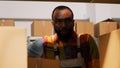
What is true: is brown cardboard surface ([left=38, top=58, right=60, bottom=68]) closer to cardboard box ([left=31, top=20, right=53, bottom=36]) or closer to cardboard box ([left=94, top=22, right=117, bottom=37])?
cardboard box ([left=31, top=20, right=53, bottom=36])

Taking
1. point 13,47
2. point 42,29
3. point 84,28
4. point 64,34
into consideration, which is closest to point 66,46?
point 64,34

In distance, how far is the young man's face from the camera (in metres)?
1.11

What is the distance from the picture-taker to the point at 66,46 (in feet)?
3.64

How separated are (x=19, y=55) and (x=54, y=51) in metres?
0.48

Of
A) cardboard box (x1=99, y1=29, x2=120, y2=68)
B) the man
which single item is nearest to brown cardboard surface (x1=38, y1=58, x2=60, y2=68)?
cardboard box (x1=99, y1=29, x2=120, y2=68)

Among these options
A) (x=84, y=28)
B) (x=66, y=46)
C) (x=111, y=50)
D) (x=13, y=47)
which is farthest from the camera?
(x=84, y=28)

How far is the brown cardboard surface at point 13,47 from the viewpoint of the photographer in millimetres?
548

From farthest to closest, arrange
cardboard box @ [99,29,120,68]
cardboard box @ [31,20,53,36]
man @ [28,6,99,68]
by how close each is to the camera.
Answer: cardboard box @ [31,20,53,36], man @ [28,6,99,68], cardboard box @ [99,29,120,68]

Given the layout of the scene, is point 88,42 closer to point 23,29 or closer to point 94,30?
point 23,29

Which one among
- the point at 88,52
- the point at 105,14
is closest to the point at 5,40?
the point at 88,52

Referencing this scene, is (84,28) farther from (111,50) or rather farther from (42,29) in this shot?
(111,50)

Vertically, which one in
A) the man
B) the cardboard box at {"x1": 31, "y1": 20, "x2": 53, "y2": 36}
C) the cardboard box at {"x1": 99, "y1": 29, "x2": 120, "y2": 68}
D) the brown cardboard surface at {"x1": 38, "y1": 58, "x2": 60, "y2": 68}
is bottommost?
the cardboard box at {"x1": 31, "y1": 20, "x2": 53, "y2": 36}

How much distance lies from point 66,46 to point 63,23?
0.11m

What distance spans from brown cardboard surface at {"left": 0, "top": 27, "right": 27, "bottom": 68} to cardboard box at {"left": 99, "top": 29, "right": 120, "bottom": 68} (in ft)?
0.84
